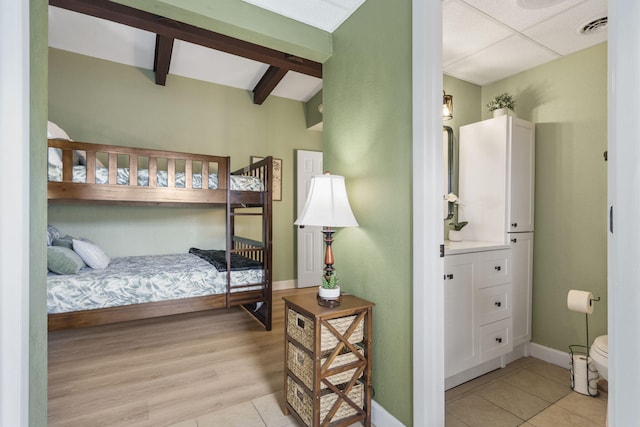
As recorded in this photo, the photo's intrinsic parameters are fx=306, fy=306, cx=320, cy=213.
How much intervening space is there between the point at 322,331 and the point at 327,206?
64 centimetres

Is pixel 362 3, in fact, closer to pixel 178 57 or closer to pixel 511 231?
pixel 511 231

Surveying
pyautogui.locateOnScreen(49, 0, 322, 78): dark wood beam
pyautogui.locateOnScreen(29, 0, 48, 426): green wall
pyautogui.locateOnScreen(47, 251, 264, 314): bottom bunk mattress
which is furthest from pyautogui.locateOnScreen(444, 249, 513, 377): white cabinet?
pyautogui.locateOnScreen(49, 0, 322, 78): dark wood beam

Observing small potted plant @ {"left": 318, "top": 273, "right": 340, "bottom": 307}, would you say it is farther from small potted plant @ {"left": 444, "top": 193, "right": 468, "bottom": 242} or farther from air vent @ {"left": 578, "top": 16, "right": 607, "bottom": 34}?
air vent @ {"left": 578, "top": 16, "right": 607, "bottom": 34}

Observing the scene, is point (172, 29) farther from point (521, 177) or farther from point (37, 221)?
point (521, 177)

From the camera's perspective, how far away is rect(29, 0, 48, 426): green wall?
3.43ft

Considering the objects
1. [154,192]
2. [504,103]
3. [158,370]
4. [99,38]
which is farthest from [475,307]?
[99,38]

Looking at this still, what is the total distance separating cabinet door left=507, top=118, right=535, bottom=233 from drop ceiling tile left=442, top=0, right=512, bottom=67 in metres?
0.64

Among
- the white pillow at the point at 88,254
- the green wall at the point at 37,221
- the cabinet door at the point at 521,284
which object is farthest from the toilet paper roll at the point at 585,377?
the white pillow at the point at 88,254

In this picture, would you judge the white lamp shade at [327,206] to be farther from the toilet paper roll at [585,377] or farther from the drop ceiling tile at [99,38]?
the drop ceiling tile at [99,38]

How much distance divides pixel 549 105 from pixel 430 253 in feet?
6.71

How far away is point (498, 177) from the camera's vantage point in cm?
246

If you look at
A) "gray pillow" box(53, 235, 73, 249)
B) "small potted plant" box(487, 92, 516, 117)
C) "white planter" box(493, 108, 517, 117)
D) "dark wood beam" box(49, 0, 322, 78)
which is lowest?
"gray pillow" box(53, 235, 73, 249)

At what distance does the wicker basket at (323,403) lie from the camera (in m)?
1.54

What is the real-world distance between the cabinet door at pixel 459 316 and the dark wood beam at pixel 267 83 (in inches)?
120
